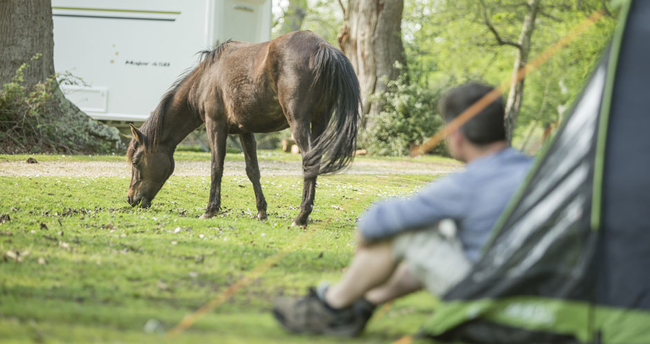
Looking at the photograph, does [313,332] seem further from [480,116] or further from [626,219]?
[626,219]

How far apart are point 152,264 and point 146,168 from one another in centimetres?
368

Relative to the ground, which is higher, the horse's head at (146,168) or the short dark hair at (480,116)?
the short dark hair at (480,116)

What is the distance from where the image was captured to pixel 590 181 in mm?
3133

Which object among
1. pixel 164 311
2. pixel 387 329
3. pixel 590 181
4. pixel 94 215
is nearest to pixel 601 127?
pixel 590 181

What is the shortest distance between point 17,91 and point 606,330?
1306 centimetres

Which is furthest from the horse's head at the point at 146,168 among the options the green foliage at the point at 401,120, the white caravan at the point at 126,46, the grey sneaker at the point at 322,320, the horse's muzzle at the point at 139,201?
the green foliage at the point at 401,120

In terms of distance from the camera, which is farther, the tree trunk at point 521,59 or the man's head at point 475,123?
the tree trunk at point 521,59

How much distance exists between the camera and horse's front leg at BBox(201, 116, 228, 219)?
802 centimetres

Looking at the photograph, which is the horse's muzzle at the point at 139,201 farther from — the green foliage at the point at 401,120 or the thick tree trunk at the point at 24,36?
the green foliage at the point at 401,120

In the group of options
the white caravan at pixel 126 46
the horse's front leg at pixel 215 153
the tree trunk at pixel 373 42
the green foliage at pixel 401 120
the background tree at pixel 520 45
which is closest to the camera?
the horse's front leg at pixel 215 153

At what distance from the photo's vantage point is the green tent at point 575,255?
3.09 m

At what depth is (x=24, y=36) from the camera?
14195 mm

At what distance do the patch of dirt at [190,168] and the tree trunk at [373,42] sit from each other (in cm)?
434

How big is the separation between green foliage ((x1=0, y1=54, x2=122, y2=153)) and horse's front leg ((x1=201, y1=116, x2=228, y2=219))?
6.95 m
